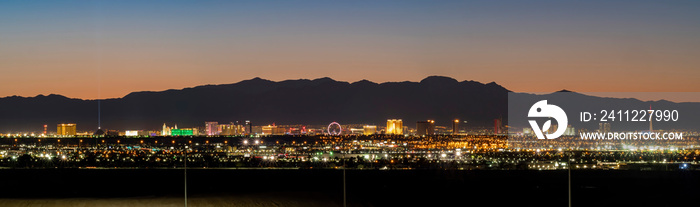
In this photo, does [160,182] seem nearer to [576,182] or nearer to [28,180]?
[28,180]

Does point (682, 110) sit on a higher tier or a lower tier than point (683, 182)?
higher

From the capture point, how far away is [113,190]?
39094 millimetres

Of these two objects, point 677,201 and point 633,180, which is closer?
point 677,201

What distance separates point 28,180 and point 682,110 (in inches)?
1611

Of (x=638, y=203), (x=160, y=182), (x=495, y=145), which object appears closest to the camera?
(x=638, y=203)

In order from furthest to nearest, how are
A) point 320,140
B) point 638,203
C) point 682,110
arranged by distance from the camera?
point 320,140 < point 682,110 < point 638,203

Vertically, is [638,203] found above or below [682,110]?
below

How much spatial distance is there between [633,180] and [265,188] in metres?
23.4

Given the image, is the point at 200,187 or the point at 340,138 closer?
the point at 200,187

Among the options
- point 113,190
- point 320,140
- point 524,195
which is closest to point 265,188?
point 113,190

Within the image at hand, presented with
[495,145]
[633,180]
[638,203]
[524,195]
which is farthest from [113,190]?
[495,145]

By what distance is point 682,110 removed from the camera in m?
55.2

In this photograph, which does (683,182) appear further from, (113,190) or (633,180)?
(113,190)

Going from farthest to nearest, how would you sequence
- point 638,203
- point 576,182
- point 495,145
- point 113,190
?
point 495,145
point 576,182
point 113,190
point 638,203
